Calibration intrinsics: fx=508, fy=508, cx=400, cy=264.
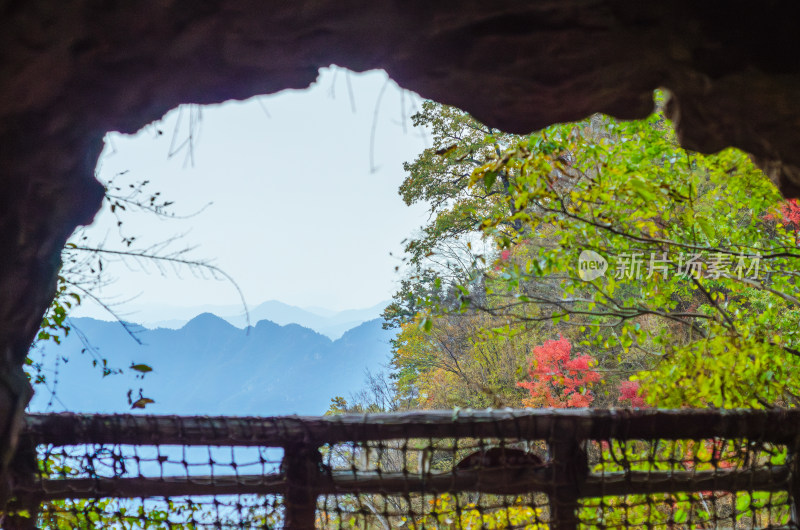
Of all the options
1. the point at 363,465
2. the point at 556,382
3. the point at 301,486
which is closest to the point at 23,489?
the point at 301,486

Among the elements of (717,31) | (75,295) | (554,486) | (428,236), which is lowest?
(554,486)

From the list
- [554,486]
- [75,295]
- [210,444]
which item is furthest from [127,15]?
[75,295]

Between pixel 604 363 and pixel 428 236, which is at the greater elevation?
pixel 428 236

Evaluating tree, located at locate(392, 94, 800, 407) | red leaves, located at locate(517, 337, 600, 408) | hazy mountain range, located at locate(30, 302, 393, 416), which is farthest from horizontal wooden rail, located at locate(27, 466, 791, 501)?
hazy mountain range, located at locate(30, 302, 393, 416)

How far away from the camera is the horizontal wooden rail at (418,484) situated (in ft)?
4.97

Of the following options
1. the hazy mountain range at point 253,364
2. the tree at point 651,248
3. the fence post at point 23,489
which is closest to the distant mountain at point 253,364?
the hazy mountain range at point 253,364

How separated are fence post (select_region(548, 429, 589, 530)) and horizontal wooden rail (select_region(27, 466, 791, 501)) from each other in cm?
2

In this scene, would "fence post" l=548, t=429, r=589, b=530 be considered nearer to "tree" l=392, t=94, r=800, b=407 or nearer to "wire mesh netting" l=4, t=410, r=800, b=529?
"wire mesh netting" l=4, t=410, r=800, b=529

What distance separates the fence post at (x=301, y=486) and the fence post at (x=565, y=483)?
71 centimetres

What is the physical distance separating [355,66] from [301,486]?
4.00 ft

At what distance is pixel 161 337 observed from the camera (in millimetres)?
24031

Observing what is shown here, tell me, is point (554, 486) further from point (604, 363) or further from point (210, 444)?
point (604, 363)

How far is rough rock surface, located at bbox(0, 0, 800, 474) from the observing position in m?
1.17

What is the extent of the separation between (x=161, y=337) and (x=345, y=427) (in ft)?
83.1
